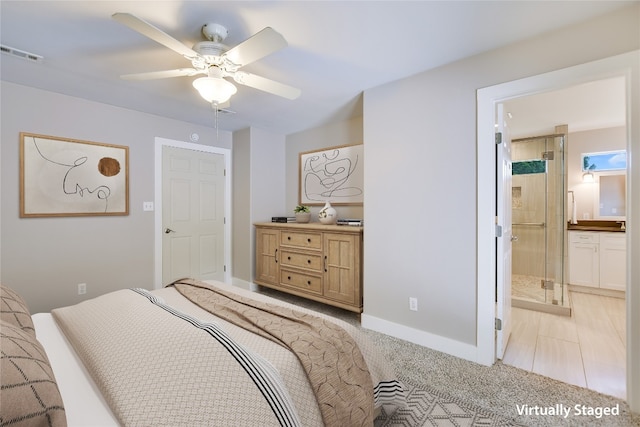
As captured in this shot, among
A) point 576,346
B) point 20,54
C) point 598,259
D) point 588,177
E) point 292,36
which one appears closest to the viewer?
point 292,36

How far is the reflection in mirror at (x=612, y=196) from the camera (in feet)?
13.5

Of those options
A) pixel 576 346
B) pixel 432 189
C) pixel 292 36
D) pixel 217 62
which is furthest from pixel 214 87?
pixel 576 346

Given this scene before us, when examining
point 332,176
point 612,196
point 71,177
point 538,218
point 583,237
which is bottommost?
point 583,237

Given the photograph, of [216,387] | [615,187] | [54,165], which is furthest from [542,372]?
[54,165]

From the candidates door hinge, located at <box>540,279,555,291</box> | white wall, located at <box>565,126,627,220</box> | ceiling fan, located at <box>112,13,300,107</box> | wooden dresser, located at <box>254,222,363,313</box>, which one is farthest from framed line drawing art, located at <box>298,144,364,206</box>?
white wall, located at <box>565,126,627,220</box>

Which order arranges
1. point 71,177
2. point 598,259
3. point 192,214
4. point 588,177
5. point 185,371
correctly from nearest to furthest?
point 185,371 → point 71,177 → point 598,259 → point 192,214 → point 588,177

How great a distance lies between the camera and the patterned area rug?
61.6 inches

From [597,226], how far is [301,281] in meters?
4.30

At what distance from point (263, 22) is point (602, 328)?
3.99m

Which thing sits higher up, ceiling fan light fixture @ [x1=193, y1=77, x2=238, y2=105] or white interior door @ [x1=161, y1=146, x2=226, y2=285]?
ceiling fan light fixture @ [x1=193, y1=77, x2=238, y2=105]

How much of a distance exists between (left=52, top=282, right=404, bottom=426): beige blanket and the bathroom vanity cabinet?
166 inches

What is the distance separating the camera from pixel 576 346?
94.9 inches

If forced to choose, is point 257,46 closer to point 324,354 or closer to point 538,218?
point 324,354

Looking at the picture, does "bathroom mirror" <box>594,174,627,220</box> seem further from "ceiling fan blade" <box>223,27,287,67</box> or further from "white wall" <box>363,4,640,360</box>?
"ceiling fan blade" <box>223,27,287,67</box>
